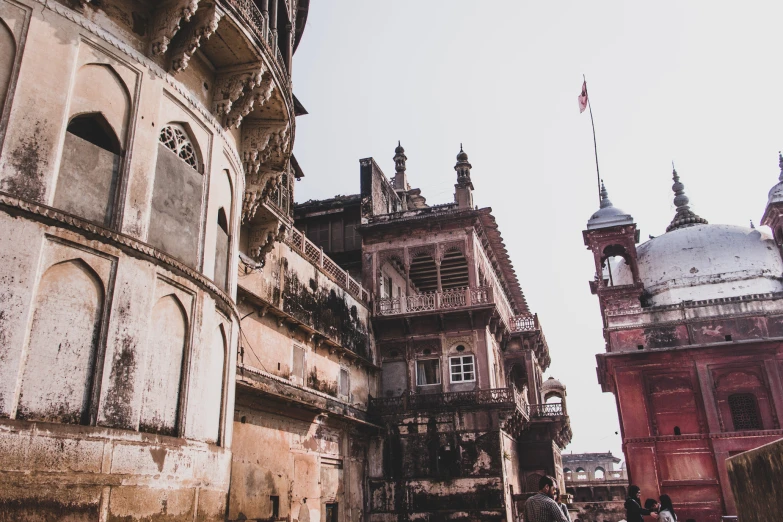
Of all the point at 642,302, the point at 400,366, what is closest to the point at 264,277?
the point at 400,366

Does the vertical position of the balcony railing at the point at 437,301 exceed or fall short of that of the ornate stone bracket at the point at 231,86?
it exceeds it

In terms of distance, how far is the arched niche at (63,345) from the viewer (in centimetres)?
604

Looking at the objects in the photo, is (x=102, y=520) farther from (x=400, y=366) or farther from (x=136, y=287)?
(x=400, y=366)

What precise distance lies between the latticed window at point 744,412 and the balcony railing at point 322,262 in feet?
47.6

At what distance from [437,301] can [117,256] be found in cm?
1816

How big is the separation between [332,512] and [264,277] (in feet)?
25.1

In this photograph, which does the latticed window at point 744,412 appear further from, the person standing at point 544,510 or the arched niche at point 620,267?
the person standing at point 544,510

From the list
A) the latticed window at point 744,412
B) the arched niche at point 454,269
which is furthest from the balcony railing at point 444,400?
the latticed window at point 744,412

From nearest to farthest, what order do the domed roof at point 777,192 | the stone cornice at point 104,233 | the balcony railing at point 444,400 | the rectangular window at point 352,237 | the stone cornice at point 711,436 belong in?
the stone cornice at point 104,233 < the balcony railing at point 444,400 < the stone cornice at point 711,436 < the rectangular window at point 352,237 < the domed roof at point 777,192

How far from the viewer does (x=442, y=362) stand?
2423 cm

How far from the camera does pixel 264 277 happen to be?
56.2ft

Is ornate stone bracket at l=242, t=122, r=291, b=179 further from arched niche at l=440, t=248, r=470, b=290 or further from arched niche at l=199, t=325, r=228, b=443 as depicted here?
arched niche at l=440, t=248, r=470, b=290

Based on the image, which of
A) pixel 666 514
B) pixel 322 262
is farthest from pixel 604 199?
Answer: pixel 666 514

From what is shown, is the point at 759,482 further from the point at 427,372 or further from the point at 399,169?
the point at 399,169
